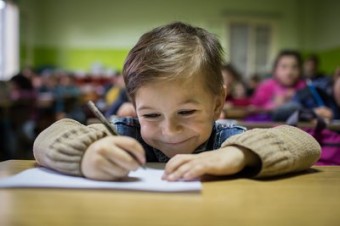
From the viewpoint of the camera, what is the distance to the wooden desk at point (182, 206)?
0.37m

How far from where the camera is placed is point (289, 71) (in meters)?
3.73

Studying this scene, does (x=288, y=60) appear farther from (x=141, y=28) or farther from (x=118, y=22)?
(x=118, y=22)

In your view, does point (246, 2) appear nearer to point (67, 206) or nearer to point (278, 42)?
point (278, 42)

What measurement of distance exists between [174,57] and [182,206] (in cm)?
42

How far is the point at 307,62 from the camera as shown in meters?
6.17

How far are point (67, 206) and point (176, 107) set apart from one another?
0.38m

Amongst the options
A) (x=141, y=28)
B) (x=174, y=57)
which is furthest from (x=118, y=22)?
(x=174, y=57)

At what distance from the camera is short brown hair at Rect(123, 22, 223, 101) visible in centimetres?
79

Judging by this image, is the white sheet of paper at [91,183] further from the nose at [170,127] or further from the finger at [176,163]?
the nose at [170,127]

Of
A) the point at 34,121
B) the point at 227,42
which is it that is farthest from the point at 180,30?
the point at 227,42

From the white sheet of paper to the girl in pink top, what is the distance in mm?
3161

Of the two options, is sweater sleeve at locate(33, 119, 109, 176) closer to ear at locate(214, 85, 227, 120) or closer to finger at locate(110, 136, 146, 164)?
finger at locate(110, 136, 146, 164)

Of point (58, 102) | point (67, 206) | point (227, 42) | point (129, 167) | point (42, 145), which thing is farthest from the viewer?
point (227, 42)

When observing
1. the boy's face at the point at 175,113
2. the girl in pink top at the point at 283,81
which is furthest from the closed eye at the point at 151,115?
the girl in pink top at the point at 283,81
